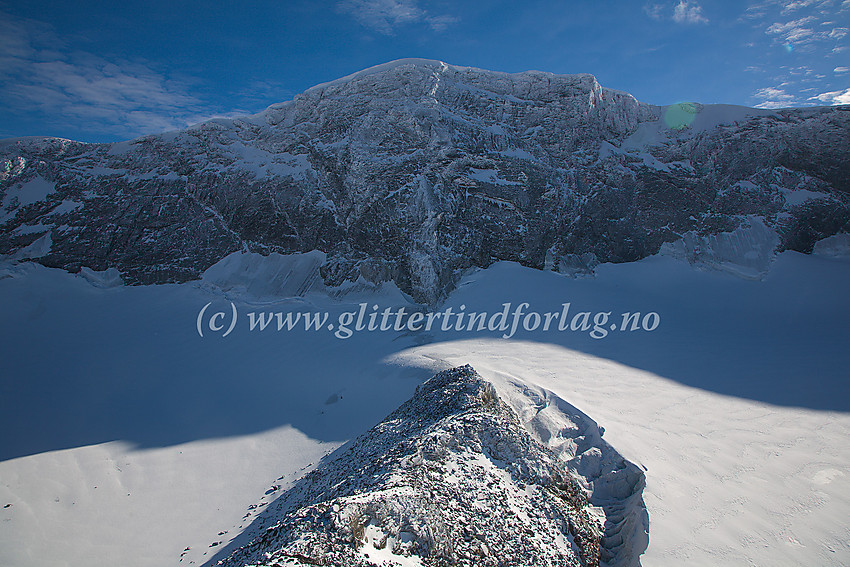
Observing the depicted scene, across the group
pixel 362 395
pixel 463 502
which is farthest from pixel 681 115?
pixel 463 502

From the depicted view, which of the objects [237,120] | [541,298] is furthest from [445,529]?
[237,120]

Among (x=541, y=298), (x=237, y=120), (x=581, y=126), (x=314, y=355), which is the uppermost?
(x=581, y=126)

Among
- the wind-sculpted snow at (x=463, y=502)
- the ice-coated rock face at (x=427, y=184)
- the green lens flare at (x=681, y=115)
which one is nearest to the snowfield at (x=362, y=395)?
the wind-sculpted snow at (x=463, y=502)

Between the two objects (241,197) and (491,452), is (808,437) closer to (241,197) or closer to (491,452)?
(491,452)

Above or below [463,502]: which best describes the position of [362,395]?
below

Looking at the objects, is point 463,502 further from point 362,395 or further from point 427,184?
point 427,184
